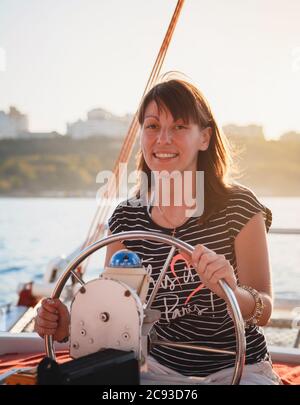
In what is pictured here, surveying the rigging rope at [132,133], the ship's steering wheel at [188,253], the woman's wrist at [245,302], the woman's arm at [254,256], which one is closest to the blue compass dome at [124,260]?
the ship's steering wheel at [188,253]

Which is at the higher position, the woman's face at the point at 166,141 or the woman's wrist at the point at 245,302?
the woman's face at the point at 166,141

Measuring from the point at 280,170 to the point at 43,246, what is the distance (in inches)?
362

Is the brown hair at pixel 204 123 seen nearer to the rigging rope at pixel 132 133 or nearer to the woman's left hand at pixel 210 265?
the woman's left hand at pixel 210 265

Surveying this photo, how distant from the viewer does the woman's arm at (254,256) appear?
1.25 m

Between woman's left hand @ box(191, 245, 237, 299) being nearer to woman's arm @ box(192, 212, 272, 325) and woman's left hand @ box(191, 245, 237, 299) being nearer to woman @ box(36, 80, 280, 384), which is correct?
woman's arm @ box(192, 212, 272, 325)

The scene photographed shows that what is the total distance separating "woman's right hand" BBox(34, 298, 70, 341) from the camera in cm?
113

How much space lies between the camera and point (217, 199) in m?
1.37

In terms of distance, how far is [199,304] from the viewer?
1308mm

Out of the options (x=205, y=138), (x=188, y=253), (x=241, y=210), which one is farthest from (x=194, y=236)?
(x=188, y=253)

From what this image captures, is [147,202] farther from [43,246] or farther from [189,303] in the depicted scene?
[43,246]

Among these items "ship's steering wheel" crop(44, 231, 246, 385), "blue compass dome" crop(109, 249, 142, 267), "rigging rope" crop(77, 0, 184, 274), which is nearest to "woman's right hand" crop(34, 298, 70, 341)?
"ship's steering wheel" crop(44, 231, 246, 385)

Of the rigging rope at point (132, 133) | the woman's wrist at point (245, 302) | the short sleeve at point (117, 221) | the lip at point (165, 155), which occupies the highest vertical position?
the rigging rope at point (132, 133)

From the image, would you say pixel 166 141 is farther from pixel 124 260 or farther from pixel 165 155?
pixel 124 260

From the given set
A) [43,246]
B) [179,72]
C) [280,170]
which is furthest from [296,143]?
[179,72]
